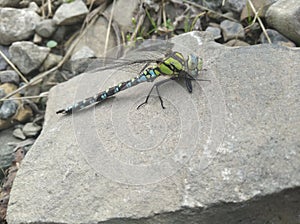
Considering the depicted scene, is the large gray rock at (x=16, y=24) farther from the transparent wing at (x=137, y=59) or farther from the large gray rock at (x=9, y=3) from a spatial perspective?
the transparent wing at (x=137, y=59)

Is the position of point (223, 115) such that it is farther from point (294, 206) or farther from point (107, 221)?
point (107, 221)

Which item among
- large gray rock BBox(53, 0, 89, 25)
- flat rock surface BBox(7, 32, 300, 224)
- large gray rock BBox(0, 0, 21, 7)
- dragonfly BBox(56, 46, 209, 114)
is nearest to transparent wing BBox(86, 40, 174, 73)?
dragonfly BBox(56, 46, 209, 114)

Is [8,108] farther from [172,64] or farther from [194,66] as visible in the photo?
[194,66]

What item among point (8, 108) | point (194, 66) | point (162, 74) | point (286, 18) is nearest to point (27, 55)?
A: point (8, 108)

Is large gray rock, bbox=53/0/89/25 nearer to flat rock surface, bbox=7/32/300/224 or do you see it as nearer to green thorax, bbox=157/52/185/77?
flat rock surface, bbox=7/32/300/224

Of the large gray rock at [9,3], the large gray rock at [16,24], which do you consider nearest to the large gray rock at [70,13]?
the large gray rock at [16,24]

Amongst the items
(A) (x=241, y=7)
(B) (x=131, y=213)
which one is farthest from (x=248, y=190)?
(A) (x=241, y=7)
